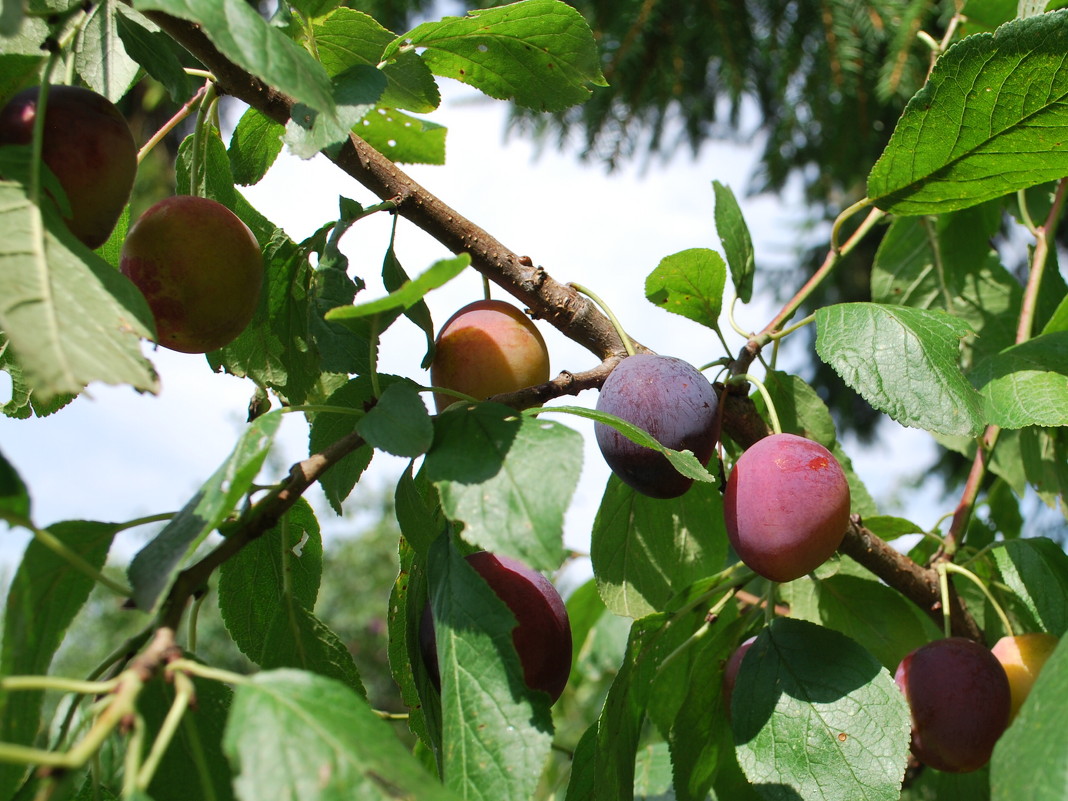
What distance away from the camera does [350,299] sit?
724 mm

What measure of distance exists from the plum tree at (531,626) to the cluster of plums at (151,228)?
29 centimetres

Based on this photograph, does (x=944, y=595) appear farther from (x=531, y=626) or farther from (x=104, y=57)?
(x=104, y=57)

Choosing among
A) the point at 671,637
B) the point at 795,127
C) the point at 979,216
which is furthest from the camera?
the point at 795,127

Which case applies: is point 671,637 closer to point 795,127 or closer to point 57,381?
point 57,381

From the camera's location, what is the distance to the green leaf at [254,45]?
1.68 feet

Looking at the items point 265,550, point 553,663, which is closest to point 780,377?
point 553,663

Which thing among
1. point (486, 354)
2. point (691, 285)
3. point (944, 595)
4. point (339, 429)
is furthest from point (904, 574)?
point (339, 429)

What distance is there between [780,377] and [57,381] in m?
0.75

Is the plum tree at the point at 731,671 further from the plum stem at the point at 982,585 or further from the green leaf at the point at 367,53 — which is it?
the green leaf at the point at 367,53

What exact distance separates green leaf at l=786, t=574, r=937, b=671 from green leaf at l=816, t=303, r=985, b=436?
0.98ft

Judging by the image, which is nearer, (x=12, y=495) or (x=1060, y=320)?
(x=12, y=495)

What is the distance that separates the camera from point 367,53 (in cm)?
88

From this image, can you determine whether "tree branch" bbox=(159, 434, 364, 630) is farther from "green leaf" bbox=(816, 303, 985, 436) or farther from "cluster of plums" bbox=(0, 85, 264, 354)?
"green leaf" bbox=(816, 303, 985, 436)

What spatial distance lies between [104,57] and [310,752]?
24.8 inches
